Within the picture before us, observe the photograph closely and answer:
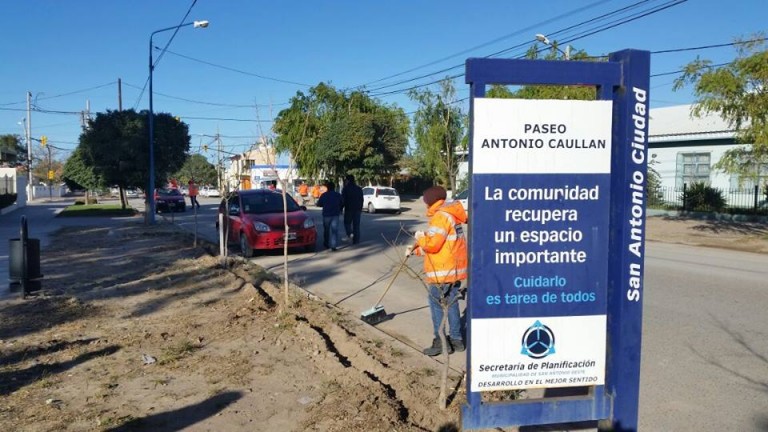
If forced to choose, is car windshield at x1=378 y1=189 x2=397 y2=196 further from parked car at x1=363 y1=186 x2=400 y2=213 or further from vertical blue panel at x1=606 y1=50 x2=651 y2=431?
vertical blue panel at x1=606 y1=50 x2=651 y2=431

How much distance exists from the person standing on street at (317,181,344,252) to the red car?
0.38 metres

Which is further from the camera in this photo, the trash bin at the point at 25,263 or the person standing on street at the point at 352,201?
the person standing on street at the point at 352,201

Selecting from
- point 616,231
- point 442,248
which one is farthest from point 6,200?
point 616,231

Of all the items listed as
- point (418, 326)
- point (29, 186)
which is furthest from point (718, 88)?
point (29, 186)

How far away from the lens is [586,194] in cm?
352

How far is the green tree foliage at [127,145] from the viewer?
2823 cm

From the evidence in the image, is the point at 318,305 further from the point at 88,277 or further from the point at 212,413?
the point at 88,277

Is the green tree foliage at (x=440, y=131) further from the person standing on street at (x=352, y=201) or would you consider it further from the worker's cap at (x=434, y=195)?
the worker's cap at (x=434, y=195)

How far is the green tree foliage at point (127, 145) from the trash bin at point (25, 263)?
18892 mm

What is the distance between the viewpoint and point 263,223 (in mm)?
15039

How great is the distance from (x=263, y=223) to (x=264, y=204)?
1116 mm

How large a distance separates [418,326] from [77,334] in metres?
3.92

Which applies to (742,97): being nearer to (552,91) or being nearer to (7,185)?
(552,91)

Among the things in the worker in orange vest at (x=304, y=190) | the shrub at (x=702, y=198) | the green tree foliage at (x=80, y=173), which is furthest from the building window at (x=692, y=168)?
the green tree foliage at (x=80, y=173)
